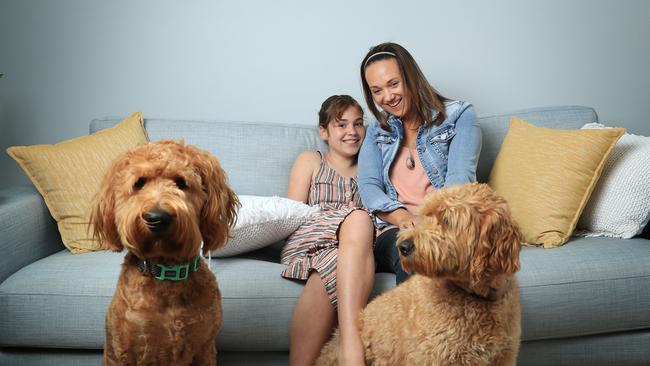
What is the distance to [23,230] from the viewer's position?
2.29 meters

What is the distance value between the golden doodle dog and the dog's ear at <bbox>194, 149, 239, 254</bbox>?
483 millimetres

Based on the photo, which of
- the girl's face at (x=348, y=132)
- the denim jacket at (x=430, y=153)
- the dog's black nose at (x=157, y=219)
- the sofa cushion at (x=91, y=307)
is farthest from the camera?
the girl's face at (x=348, y=132)

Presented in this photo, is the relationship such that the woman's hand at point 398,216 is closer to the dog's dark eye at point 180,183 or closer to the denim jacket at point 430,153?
the denim jacket at point 430,153

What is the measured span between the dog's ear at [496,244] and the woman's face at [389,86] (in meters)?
1.03

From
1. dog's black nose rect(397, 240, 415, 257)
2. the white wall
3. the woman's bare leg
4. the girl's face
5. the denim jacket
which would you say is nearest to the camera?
dog's black nose rect(397, 240, 415, 257)

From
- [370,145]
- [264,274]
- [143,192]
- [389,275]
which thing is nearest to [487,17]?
[370,145]

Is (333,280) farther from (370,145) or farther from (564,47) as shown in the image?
(564,47)

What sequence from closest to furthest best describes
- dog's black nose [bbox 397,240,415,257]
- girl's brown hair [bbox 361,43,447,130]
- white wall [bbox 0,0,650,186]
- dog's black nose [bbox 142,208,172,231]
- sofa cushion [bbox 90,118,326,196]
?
dog's black nose [bbox 142,208,172,231] < dog's black nose [bbox 397,240,415,257] < girl's brown hair [bbox 361,43,447,130] < sofa cushion [bbox 90,118,326,196] < white wall [bbox 0,0,650,186]

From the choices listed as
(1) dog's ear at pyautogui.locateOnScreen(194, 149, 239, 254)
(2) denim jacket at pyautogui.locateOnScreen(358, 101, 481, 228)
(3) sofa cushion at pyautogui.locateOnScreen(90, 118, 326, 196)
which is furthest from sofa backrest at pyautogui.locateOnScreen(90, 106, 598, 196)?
(1) dog's ear at pyautogui.locateOnScreen(194, 149, 239, 254)

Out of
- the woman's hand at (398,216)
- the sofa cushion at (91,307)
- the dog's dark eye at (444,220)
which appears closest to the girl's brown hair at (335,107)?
the woman's hand at (398,216)

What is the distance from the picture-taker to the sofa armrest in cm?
217

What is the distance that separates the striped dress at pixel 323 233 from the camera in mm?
2104

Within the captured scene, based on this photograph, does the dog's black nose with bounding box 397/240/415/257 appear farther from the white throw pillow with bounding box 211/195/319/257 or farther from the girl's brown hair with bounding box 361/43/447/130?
the girl's brown hair with bounding box 361/43/447/130

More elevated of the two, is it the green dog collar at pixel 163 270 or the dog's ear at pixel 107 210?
the dog's ear at pixel 107 210
